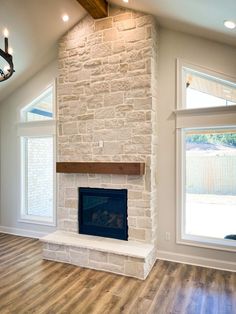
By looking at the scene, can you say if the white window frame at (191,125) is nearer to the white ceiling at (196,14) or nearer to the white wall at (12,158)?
the white ceiling at (196,14)

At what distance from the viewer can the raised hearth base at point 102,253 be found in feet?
10.7

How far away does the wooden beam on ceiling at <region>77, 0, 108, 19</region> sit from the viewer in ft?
11.3

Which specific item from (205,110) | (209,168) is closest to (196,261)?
(209,168)

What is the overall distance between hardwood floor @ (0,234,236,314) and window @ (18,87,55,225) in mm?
1300

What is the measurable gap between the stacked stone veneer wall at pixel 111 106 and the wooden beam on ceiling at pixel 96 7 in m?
0.10

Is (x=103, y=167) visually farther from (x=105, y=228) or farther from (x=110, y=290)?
(x=110, y=290)

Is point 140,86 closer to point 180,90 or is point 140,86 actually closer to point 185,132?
point 180,90

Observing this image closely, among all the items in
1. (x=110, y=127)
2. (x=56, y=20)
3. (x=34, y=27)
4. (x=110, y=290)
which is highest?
(x=56, y=20)

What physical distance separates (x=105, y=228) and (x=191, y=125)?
82.3 inches

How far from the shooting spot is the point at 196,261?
3.63 m

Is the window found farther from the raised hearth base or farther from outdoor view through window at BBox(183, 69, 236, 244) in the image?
outdoor view through window at BBox(183, 69, 236, 244)

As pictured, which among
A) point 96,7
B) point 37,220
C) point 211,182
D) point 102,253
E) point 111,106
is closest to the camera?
point 102,253

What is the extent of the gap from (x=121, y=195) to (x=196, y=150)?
1364 mm

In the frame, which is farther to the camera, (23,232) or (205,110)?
(23,232)
